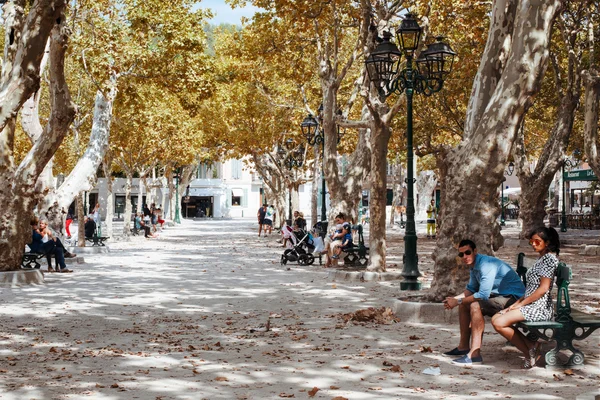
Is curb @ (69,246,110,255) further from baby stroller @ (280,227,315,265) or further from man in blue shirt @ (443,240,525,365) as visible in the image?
man in blue shirt @ (443,240,525,365)

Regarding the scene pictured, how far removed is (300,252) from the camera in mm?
22188

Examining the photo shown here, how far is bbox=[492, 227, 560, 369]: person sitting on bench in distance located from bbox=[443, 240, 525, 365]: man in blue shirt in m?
0.32

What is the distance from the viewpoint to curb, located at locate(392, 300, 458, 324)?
1069cm

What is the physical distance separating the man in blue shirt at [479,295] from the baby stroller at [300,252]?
44.9 feet

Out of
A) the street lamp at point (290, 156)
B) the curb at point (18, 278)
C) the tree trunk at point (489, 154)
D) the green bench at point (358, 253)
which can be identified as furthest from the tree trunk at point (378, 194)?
the street lamp at point (290, 156)

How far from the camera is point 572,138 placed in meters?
37.5

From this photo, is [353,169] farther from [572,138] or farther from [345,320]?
[572,138]

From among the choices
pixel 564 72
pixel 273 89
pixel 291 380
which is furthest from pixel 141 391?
pixel 273 89

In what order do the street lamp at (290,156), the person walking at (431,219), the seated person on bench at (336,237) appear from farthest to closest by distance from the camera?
1. the street lamp at (290,156)
2. the person walking at (431,219)
3. the seated person on bench at (336,237)

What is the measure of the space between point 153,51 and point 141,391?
63.3 feet

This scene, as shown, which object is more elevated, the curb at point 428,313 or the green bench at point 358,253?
the green bench at point 358,253

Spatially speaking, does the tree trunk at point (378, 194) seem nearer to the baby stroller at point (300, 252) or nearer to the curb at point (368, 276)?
the curb at point (368, 276)

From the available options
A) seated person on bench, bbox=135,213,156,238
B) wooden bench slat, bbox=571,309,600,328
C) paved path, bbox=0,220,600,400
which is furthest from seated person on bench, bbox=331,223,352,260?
seated person on bench, bbox=135,213,156,238

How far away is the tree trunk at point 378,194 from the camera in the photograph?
17.0 m
